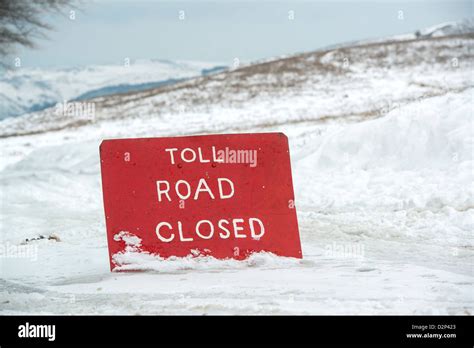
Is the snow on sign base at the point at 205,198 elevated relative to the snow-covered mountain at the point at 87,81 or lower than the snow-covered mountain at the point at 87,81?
lower

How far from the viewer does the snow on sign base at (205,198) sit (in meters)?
5.36

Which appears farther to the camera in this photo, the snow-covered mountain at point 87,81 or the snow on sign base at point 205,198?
the snow-covered mountain at point 87,81

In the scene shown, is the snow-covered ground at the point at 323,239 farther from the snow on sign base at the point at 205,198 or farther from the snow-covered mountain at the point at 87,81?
the snow-covered mountain at the point at 87,81

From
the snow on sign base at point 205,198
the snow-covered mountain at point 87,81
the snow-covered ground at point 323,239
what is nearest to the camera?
the snow-covered ground at point 323,239

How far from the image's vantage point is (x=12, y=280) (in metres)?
5.35

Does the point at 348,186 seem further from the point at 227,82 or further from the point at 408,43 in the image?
the point at 408,43

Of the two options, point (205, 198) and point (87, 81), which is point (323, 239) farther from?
point (87, 81)

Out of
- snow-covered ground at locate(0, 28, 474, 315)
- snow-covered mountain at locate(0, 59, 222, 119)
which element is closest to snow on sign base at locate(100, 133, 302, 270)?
snow-covered ground at locate(0, 28, 474, 315)

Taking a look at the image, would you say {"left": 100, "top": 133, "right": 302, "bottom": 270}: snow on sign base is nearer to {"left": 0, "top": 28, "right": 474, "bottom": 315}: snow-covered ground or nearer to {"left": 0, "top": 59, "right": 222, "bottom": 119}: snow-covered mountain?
{"left": 0, "top": 28, "right": 474, "bottom": 315}: snow-covered ground

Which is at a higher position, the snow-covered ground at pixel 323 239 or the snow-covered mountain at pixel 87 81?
the snow-covered mountain at pixel 87 81

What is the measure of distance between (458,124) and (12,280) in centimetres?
737

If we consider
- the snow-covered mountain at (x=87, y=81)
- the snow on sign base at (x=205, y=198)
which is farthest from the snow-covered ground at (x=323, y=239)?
the snow-covered mountain at (x=87, y=81)

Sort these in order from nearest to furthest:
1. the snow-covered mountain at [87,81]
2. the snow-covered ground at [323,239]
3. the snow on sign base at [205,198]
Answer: the snow-covered ground at [323,239] < the snow on sign base at [205,198] < the snow-covered mountain at [87,81]

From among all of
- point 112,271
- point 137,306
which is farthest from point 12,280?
point 137,306
